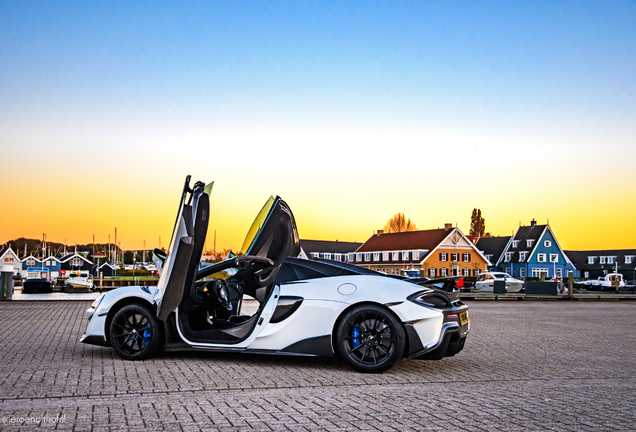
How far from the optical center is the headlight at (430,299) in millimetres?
7094

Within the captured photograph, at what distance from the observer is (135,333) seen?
7906 millimetres

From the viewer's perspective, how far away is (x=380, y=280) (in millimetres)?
7367

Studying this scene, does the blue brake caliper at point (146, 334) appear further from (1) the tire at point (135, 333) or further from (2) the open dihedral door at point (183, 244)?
(2) the open dihedral door at point (183, 244)

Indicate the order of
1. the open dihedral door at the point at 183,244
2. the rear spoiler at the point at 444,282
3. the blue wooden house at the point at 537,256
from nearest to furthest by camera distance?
1. the open dihedral door at the point at 183,244
2. the rear spoiler at the point at 444,282
3. the blue wooden house at the point at 537,256

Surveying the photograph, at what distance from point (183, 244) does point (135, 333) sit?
1.50m

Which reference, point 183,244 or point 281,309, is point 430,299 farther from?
point 183,244

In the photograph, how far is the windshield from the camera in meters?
8.48

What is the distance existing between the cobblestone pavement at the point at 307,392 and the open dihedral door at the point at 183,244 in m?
0.80

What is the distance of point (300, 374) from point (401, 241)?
84231 millimetres

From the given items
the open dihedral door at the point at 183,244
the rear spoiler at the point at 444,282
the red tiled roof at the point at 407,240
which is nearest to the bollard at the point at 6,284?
the open dihedral door at the point at 183,244

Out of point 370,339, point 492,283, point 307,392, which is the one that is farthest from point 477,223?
point 307,392

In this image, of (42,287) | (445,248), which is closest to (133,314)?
(42,287)

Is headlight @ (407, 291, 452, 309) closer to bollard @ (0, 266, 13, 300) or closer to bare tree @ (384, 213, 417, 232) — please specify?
bollard @ (0, 266, 13, 300)

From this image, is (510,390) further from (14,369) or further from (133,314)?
(14,369)
